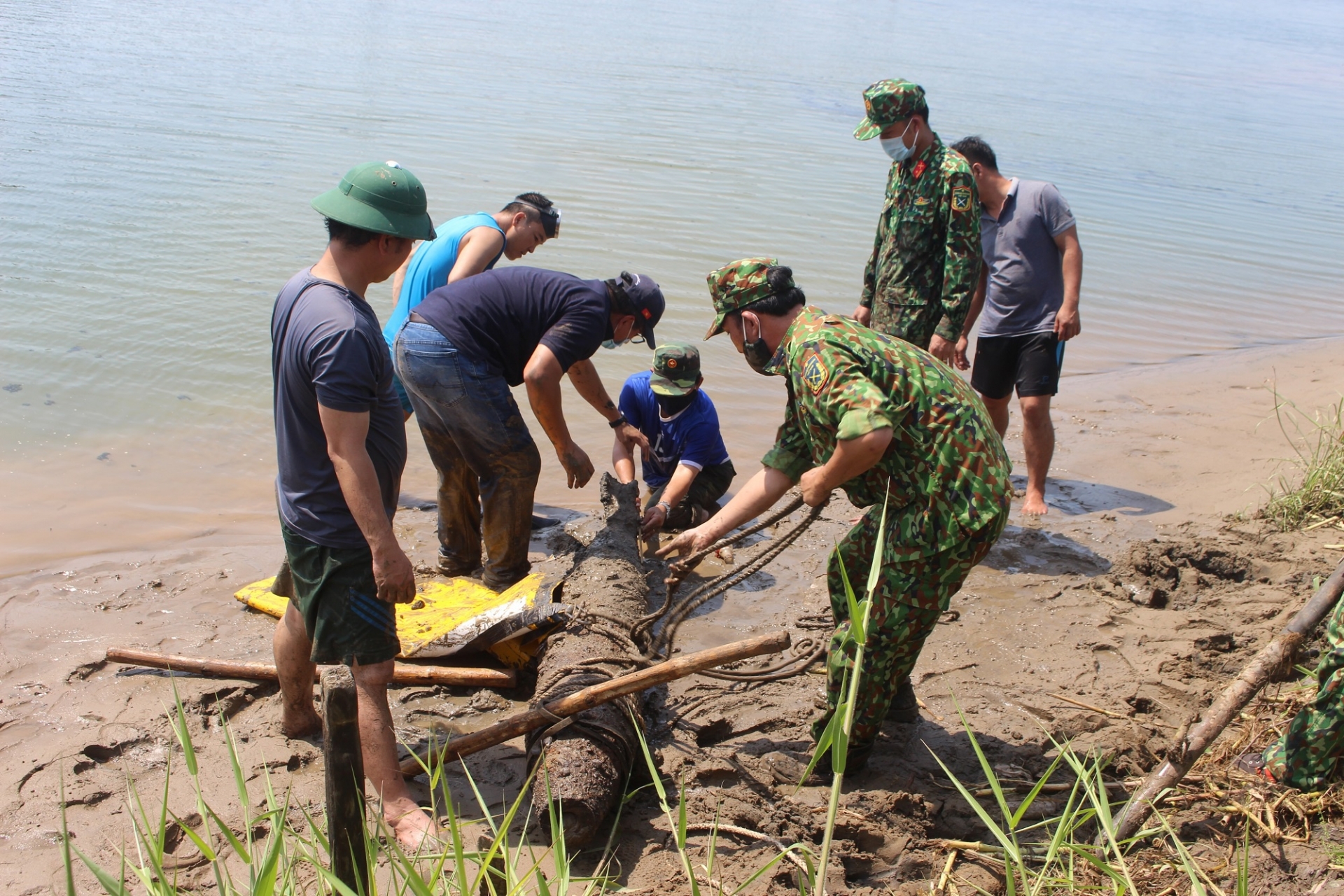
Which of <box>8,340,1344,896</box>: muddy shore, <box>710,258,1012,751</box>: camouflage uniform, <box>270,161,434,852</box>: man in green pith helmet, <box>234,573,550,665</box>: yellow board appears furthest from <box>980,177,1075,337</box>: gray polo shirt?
<box>270,161,434,852</box>: man in green pith helmet

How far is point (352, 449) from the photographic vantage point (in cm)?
303

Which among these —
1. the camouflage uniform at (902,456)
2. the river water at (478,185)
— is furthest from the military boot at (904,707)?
the river water at (478,185)

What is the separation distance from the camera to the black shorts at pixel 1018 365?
5855 mm

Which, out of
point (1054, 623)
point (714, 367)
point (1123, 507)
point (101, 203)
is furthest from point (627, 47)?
point (1054, 623)

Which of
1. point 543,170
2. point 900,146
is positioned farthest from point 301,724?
point 543,170

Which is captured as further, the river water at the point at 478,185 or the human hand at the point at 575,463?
the river water at the point at 478,185

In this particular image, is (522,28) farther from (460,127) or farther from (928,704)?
(928,704)

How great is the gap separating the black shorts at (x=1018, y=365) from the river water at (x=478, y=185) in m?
1.92

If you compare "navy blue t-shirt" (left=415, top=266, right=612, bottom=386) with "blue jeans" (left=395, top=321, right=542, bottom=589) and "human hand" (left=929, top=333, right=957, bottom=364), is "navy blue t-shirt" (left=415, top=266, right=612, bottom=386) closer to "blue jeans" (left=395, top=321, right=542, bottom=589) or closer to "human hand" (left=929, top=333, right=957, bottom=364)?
"blue jeans" (left=395, top=321, right=542, bottom=589)

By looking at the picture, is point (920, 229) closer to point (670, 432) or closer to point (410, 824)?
point (670, 432)

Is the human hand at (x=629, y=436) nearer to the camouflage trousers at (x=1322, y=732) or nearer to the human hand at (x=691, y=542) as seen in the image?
the human hand at (x=691, y=542)

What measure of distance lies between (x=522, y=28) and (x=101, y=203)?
17570mm

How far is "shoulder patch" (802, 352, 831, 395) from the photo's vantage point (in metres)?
3.11

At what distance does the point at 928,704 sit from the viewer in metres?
4.16
